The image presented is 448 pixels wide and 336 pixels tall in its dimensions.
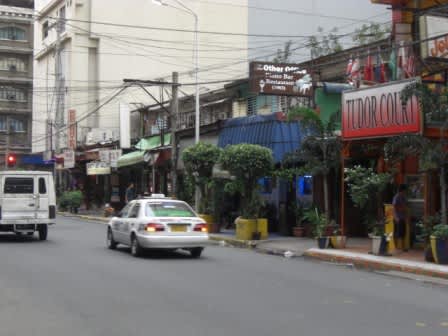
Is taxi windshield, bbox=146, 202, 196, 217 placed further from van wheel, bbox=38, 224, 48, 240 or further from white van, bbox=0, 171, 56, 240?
van wheel, bbox=38, 224, 48, 240

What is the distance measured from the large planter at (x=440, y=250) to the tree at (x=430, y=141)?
0.77 meters

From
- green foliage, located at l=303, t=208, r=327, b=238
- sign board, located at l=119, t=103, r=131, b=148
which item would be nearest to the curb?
green foliage, located at l=303, t=208, r=327, b=238

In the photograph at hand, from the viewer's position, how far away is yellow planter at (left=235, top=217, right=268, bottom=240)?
22266 millimetres

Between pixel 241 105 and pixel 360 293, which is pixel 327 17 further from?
pixel 360 293

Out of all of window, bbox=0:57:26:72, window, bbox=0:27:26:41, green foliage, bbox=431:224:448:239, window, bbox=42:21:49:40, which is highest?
window, bbox=0:27:26:41

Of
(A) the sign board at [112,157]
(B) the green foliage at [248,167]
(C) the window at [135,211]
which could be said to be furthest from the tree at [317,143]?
(A) the sign board at [112,157]

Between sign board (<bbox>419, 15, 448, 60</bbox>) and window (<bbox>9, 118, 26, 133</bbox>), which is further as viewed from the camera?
window (<bbox>9, 118, 26, 133</bbox>)

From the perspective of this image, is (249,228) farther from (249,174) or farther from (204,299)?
(204,299)

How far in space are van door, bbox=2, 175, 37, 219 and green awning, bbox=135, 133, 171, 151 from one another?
51.4 ft

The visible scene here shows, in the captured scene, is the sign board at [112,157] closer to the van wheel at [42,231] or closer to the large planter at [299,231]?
the van wheel at [42,231]

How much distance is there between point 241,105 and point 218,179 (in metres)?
8.87

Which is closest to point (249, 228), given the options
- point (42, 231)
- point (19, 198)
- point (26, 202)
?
point (42, 231)

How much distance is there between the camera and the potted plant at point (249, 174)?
2191 cm

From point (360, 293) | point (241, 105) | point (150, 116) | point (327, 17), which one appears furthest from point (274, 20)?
point (360, 293)
